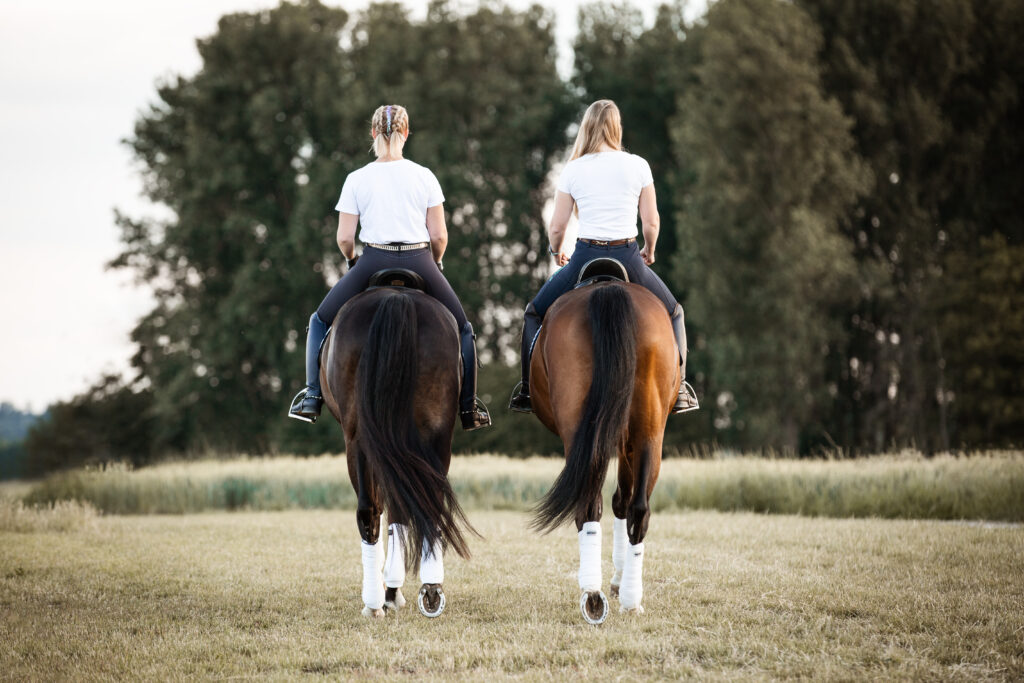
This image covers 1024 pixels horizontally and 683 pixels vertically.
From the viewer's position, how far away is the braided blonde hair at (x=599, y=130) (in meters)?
7.15

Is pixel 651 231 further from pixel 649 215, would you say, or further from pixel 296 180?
pixel 296 180

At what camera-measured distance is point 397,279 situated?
7.09m

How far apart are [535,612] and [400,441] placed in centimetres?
153

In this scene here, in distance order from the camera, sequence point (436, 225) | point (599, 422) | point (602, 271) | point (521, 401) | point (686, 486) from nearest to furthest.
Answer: point (599, 422), point (602, 271), point (436, 225), point (521, 401), point (686, 486)

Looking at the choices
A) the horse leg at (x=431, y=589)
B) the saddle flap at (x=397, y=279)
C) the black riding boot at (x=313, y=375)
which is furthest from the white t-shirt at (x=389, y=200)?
the horse leg at (x=431, y=589)

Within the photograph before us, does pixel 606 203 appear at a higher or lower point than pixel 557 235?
higher

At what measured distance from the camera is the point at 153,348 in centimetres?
3741

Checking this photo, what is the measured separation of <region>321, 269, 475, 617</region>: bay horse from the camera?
20.6 ft

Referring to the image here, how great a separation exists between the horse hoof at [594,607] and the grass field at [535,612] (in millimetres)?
77

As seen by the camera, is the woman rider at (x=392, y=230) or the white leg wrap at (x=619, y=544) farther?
the white leg wrap at (x=619, y=544)

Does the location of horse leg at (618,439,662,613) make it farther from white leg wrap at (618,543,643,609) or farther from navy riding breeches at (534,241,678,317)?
navy riding breeches at (534,241,678,317)

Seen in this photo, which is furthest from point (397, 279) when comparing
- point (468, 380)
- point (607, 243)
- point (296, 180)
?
point (296, 180)

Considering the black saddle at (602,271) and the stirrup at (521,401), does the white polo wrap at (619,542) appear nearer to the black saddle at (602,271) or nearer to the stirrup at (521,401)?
the stirrup at (521,401)

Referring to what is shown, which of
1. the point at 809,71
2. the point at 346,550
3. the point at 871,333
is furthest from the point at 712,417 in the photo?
the point at 346,550
